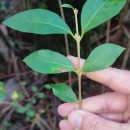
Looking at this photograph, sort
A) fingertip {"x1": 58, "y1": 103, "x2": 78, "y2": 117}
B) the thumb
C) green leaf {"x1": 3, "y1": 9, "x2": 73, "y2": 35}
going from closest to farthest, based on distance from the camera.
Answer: green leaf {"x1": 3, "y1": 9, "x2": 73, "y2": 35} < the thumb < fingertip {"x1": 58, "y1": 103, "x2": 78, "y2": 117}

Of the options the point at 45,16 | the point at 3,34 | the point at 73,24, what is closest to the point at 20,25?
the point at 45,16

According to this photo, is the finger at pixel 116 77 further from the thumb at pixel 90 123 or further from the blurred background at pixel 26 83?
the blurred background at pixel 26 83

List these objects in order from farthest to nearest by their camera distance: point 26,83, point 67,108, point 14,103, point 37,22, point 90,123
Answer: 1. point 26,83
2. point 14,103
3. point 67,108
4. point 90,123
5. point 37,22

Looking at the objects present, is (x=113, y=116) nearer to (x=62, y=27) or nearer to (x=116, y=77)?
(x=116, y=77)

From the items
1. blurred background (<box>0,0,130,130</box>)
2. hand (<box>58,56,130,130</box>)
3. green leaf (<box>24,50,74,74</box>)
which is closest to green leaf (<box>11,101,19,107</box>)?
blurred background (<box>0,0,130,130</box>)

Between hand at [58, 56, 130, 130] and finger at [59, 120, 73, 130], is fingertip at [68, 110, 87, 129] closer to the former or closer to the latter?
hand at [58, 56, 130, 130]

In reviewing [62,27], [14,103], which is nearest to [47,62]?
[62,27]
